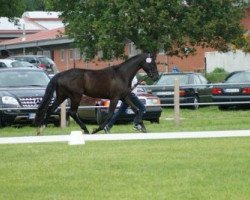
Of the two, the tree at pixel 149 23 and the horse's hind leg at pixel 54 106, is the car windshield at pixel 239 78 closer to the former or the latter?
the tree at pixel 149 23

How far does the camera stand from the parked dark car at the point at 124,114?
22.6 metres

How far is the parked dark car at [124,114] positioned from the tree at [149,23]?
15.5 metres

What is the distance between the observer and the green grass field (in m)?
Answer: 9.23

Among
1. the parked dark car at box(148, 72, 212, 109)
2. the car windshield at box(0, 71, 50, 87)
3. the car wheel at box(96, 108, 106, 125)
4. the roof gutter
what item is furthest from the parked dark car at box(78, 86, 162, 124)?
the roof gutter

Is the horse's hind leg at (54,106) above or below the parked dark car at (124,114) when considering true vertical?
above

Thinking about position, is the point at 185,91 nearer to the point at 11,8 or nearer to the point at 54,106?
the point at 54,106

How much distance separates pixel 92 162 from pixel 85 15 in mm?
29398

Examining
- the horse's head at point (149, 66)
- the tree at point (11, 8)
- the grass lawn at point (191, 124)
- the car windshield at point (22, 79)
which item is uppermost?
the tree at point (11, 8)

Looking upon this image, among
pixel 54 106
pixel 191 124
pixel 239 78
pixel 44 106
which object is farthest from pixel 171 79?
pixel 44 106

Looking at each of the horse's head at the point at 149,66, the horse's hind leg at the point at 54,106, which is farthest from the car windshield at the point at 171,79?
the horse's hind leg at the point at 54,106

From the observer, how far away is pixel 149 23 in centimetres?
3934

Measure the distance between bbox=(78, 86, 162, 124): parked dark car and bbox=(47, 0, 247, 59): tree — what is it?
15.5 meters

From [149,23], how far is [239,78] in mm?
10192

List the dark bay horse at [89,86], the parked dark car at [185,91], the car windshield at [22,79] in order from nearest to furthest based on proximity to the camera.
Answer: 1. the dark bay horse at [89,86]
2. the car windshield at [22,79]
3. the parked dark car at [185,91]
